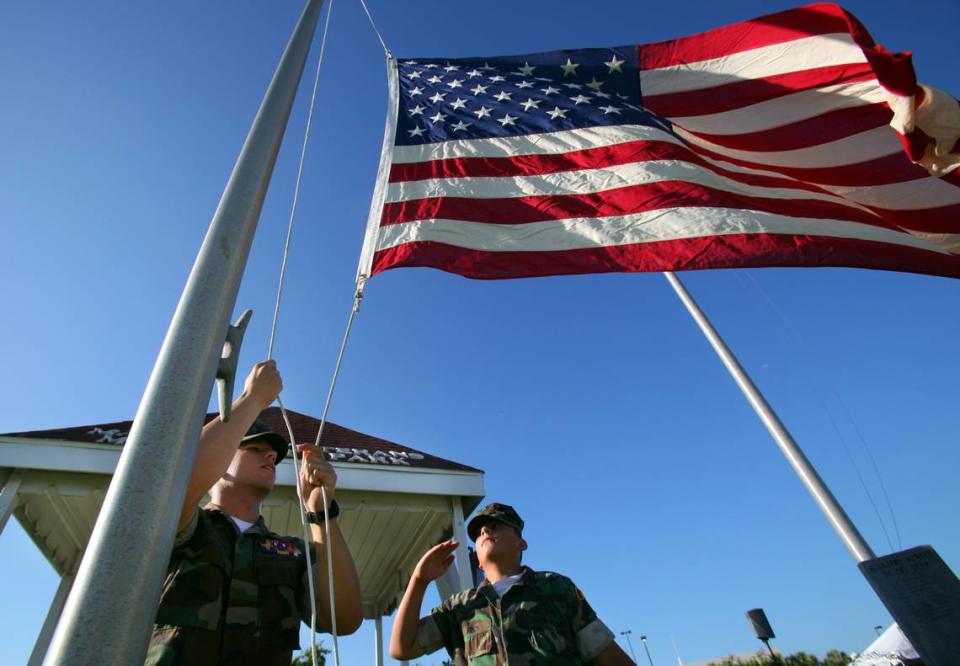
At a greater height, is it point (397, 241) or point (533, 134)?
point (533, 134)

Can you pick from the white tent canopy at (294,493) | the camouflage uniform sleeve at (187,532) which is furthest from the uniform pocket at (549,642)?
the white tent canopy at (294,493)

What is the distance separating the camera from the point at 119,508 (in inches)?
41.0

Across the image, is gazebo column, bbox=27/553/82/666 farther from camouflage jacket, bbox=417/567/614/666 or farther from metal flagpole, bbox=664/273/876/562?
metal flagpole, bbox=664/273/876/562

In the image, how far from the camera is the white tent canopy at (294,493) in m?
5.83

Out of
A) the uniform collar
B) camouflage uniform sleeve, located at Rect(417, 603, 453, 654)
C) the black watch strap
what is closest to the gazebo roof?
camouflage uniform sleeve, located at Rect(417, 603, 453, 654)

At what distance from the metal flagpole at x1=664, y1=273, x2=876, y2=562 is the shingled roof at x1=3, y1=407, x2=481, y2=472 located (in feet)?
11.2

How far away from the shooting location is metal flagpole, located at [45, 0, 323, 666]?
92 centimetres

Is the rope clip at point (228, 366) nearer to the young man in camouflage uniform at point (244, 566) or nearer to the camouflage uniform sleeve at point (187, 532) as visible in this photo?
the young man in camouflage uniform at point (244, 566)

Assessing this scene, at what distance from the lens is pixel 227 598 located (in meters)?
2.14

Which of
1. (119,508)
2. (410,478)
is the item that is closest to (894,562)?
(119,508)

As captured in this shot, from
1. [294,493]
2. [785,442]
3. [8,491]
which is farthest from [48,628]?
[785,442]

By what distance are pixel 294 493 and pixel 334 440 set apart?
154 centimetres

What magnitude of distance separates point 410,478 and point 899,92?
5.79m

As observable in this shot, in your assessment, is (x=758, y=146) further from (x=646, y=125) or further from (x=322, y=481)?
(x=322, y=481)
